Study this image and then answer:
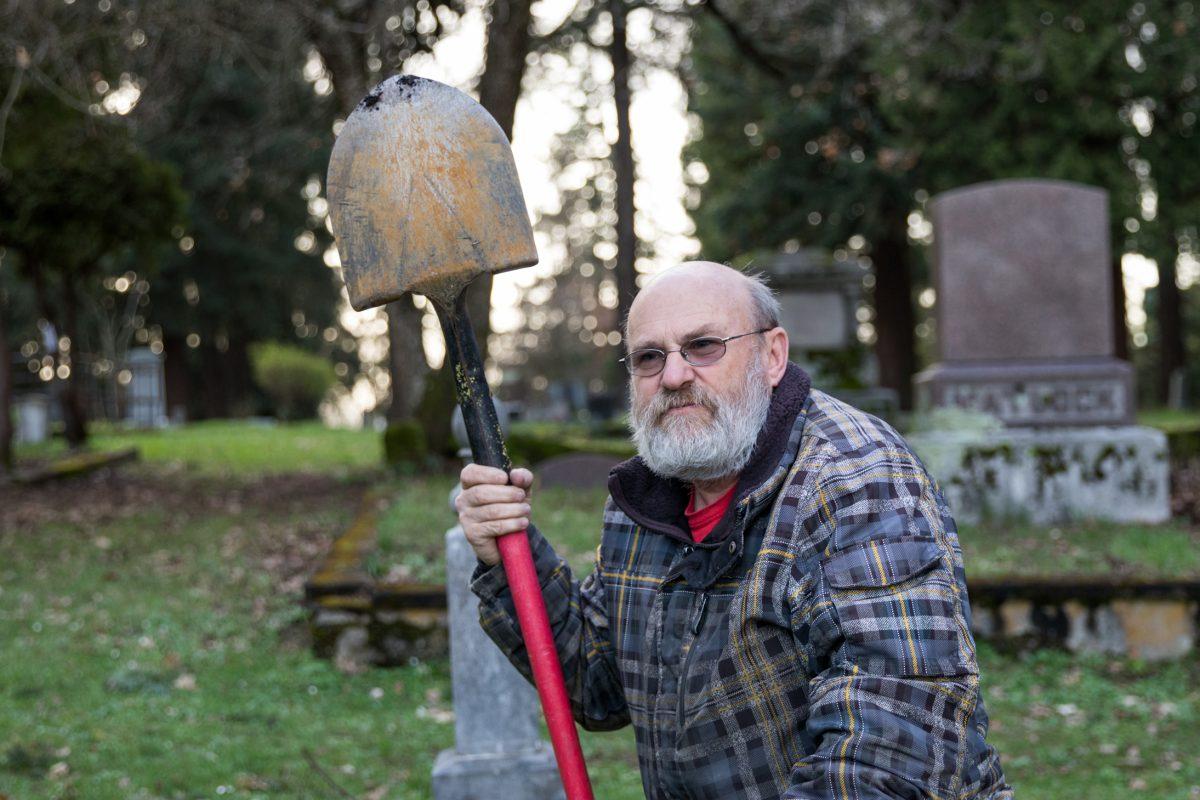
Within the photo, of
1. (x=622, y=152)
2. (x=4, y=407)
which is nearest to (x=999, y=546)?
(x=622, y=152)

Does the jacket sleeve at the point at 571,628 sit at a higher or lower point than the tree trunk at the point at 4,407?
lower

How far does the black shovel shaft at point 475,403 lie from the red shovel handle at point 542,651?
19cm

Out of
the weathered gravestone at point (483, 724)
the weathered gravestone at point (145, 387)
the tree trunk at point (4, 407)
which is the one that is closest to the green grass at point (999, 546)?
the weathered gravestone at point (483, 724)

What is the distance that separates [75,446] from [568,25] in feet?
29.3

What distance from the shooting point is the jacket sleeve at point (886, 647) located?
1.94m

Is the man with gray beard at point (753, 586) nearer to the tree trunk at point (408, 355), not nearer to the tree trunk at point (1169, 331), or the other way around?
the tree trunk at point (408, 355)

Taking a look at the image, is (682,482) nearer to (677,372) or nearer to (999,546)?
(677,372)

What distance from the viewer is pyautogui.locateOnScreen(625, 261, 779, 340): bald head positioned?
2494mm

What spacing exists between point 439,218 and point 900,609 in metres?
1.31

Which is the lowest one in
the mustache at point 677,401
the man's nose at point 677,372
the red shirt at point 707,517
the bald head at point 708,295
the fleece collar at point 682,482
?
the red shirt at point 707,517

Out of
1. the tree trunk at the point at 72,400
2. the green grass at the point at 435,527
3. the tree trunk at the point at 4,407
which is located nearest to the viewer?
the green grass at the point at 435,527

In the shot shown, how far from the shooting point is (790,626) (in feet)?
7.17

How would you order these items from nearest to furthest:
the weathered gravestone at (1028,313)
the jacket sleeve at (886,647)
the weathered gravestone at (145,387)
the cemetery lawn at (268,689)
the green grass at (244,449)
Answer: the jacket sleeve at (886,647)
the cemetery lawn at (268,689)
the weathered gravestone at (1028,313)
the green grass at (244,449)
the weathered gravestone at (145,387)

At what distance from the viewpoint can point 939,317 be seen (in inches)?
389
